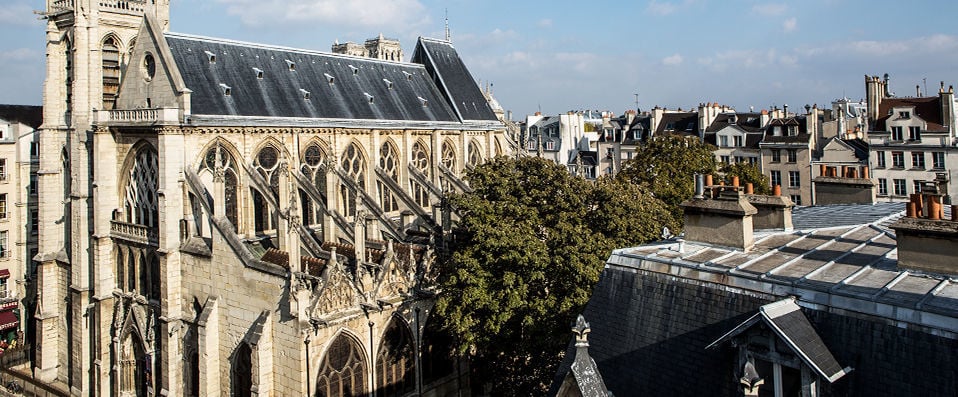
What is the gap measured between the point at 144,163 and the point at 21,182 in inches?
786

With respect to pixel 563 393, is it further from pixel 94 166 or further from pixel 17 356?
pixel 17 356

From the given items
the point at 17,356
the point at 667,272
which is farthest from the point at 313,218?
the point at 667,272

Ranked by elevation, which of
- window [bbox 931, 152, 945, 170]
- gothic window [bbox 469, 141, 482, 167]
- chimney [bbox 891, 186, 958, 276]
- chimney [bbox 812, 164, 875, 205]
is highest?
gothic window [bbox 469, 141, 482, 167]

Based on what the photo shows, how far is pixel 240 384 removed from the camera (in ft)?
81.2

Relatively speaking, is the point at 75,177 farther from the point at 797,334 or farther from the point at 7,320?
the point at 797,334

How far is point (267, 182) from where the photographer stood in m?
29.8

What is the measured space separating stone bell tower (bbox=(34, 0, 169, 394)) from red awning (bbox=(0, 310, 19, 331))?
27.8 ft

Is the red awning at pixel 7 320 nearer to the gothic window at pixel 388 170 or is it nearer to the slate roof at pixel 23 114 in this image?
the slate roof at pixel 23 114

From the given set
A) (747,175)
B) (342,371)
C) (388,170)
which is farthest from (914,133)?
(342,371)

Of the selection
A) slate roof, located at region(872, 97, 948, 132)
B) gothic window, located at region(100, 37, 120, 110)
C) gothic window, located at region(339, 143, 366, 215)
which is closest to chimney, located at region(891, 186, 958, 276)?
gothic window, located at region(339, 143, 366, 215)

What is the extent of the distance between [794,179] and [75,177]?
152ft

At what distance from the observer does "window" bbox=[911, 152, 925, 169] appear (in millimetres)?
47188

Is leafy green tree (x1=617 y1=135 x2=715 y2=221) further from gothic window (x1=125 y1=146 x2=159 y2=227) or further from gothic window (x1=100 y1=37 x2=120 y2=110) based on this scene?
gothic window (x1=100 y1=37 x2=120 y2=110)

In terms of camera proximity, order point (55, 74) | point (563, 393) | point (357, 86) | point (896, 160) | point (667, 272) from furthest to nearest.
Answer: point (896, 160) → point (357, 86) → point (55, 74) → point (667, 272) → point (563, 393)
